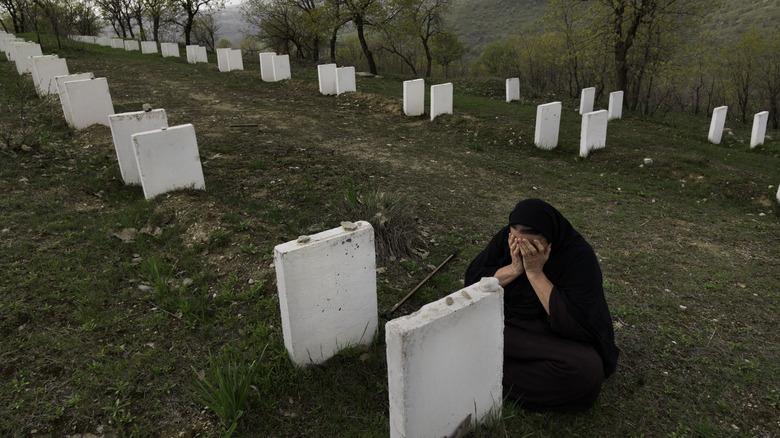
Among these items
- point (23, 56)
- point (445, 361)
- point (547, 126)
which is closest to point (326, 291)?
point (445, 361)

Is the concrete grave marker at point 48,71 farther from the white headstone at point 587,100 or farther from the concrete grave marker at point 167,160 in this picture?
the white headstone at point 587,100

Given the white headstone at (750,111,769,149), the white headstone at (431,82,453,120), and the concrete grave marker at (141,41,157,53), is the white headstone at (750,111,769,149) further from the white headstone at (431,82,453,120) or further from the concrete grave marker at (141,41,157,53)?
the concrete grave marker at (141,41,157,53)

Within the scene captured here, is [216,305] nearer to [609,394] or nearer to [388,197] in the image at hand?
[388,197]

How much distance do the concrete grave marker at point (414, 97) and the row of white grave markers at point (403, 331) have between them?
877 centimetres

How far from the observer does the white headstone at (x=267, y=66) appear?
48.0 ft

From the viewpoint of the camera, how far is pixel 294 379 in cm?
278

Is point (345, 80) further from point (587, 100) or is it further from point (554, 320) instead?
point (554, 320)

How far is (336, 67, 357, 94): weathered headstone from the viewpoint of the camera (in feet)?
43.1

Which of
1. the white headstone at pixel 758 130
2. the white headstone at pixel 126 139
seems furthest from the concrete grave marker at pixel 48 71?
the white headstone at pixel 758 130

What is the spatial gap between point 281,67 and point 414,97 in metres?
6.10

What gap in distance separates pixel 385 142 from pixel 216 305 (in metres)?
6.15

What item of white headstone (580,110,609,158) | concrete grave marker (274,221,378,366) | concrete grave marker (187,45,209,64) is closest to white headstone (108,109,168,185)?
concrete grave marker (274,221,378,366)

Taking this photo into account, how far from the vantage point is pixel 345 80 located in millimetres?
13359

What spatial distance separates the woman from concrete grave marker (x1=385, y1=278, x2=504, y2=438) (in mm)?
356
